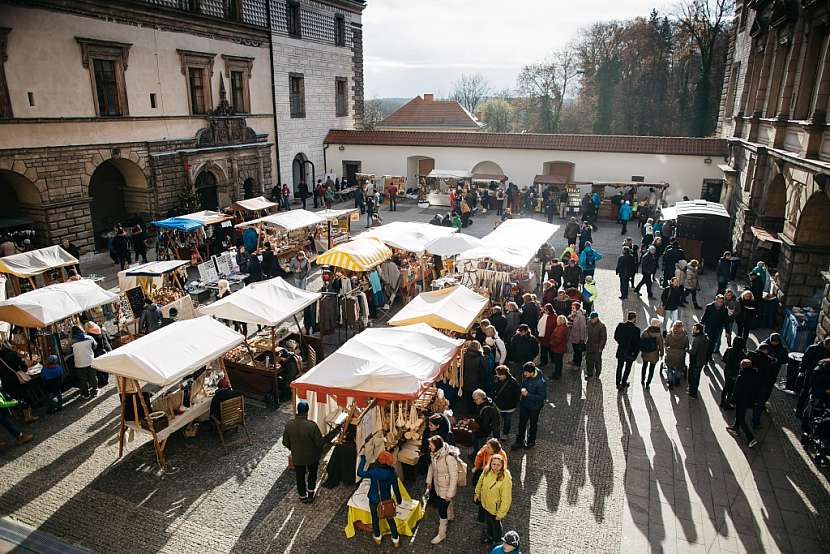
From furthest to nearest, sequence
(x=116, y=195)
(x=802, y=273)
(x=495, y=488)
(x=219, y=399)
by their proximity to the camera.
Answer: (x=116, y=195) → (x=802, y=273) → (x=219, y=399) → (x=495, y=488)

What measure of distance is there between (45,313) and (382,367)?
6.89 meters

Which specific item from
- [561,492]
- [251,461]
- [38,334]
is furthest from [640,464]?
[38,334]

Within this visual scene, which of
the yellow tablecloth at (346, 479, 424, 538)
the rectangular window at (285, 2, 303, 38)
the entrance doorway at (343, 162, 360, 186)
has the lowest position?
the yellow tablecloth at (346, 479, 424, 538)

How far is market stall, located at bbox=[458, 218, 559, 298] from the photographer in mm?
13305

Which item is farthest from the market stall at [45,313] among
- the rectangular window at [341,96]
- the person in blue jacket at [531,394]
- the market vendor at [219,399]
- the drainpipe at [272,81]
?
the rectangular window at [341,96]

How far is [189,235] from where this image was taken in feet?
60.7

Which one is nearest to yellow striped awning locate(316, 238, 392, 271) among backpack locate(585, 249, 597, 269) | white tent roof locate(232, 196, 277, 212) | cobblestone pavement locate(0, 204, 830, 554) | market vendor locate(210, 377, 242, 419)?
cobblestone pavement locate(0, 204, 830, 554)

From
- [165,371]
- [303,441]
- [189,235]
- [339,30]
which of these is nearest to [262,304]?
[165,371]

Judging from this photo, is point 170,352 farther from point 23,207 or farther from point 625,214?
point 625,214

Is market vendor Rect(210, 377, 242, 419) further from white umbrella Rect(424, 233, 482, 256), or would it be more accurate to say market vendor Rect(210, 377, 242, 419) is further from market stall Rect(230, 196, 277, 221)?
market stall Rect(230, 196, 277, 221)

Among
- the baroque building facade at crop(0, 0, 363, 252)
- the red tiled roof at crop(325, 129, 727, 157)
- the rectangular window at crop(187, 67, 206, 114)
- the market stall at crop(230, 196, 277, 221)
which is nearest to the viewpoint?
the baroque building facade at crop(0, 0, 363, 252)

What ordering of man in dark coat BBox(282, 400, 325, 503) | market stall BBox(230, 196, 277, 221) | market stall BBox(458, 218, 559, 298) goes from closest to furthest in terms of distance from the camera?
man in dark coat BBox(282, 400, 325, 503) < market stall BBox(458, 218, 559, 298) < market stall BBox(230, 196, 277, 221)

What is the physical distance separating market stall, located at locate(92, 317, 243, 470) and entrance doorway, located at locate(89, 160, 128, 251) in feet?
47.8

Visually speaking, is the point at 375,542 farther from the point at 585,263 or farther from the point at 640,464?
the point at 585,263
